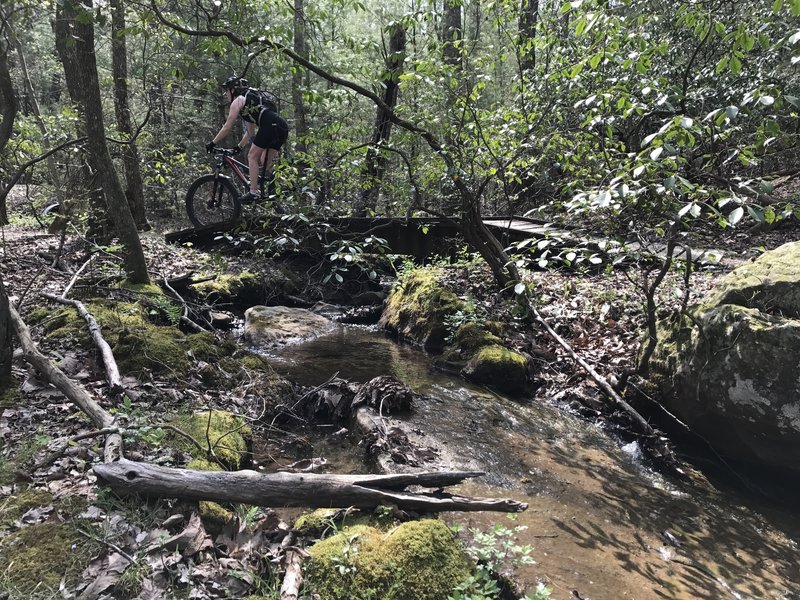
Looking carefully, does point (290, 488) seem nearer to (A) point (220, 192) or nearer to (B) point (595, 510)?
(B) point (595, 510)

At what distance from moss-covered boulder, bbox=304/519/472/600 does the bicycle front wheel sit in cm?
755

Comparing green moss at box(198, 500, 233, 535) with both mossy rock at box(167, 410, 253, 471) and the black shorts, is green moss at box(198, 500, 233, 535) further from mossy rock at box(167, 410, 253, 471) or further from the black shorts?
the black shorts

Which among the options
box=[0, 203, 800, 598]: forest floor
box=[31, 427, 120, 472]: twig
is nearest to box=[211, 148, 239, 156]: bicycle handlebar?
box=[0, 203, 800, 598]: forest floor

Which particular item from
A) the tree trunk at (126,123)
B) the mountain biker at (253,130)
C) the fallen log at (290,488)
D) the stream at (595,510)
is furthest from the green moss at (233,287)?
the fallen log at (290,488)

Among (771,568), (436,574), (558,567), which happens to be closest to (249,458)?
(436,574)

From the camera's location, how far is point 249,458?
389cm

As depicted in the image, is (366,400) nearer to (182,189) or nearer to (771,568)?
(771,568)

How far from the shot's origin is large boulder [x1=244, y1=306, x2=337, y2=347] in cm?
775

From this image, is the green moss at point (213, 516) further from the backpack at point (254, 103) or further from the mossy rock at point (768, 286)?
the backpack at point (254, 103)

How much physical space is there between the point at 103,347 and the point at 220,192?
5719 millimetres

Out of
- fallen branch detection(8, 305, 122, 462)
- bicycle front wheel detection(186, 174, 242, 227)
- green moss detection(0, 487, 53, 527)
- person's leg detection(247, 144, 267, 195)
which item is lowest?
green moss detection(0, 487, 53, 527)

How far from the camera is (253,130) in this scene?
771 centimetres

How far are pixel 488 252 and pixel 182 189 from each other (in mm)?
16345

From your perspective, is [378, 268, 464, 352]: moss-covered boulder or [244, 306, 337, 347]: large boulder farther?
[378, 268, 464, 352]: moss-covered boulder
